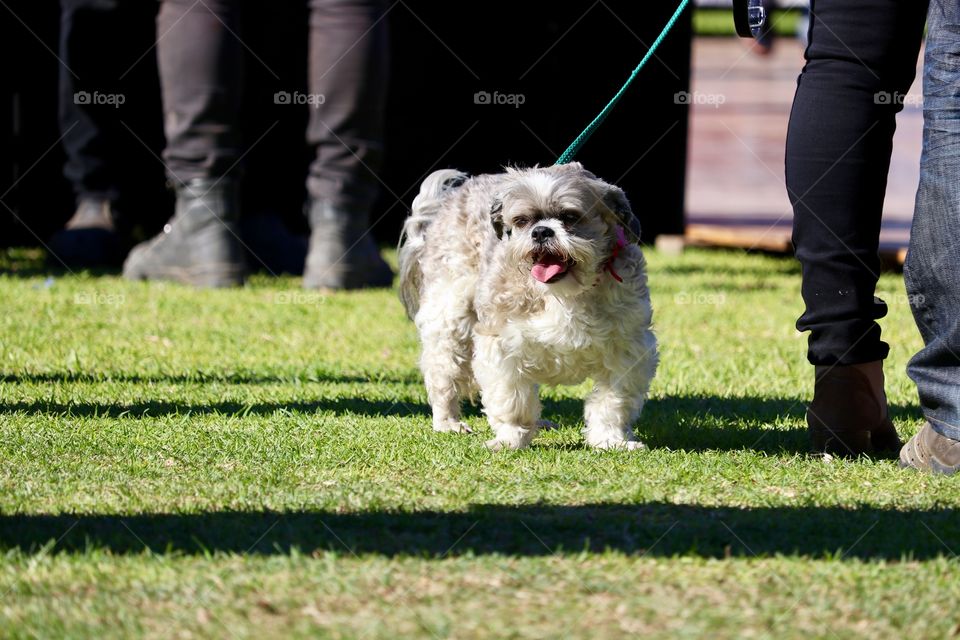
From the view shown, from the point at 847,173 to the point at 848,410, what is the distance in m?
0.74

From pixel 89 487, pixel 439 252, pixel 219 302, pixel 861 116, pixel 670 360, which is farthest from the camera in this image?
pixel 219 302

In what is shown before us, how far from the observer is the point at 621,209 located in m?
4.36

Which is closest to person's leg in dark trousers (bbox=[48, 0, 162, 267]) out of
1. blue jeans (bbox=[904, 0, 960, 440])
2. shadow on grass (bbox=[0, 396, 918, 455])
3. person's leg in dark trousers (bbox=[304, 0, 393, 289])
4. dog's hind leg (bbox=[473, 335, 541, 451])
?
person's leg in dark trousers (bbox=[304, 0, 393, 289])

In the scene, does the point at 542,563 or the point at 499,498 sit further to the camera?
the point at 499,498

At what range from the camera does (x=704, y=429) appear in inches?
177

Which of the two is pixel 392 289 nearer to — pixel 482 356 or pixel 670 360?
pixel 670 360

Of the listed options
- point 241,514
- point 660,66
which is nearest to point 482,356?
point 241,514

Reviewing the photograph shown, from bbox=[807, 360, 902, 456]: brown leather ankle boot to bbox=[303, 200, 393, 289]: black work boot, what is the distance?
14.0ft

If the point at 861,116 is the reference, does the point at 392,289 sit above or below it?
→ below

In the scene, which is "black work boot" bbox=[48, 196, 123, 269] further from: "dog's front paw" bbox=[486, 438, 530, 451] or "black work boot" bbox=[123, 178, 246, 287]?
"dog's front paw" bbox=[486, 438, 530, 451]

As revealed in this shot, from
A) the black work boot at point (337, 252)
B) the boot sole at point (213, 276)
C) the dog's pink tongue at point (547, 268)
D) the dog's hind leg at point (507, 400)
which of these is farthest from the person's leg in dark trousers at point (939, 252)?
the boot sole at point (213, 276)

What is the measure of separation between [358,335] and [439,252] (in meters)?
1.66

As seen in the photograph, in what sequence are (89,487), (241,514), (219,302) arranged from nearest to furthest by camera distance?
(241,514) < (89,487) < (219,302)

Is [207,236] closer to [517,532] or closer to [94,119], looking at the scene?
[94,119]
